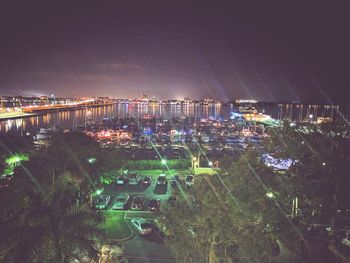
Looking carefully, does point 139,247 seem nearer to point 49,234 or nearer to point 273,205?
point 273,205

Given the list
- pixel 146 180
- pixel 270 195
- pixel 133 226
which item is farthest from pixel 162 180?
pixel 270 195

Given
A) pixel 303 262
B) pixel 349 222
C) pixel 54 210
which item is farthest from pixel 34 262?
pixel 349 222

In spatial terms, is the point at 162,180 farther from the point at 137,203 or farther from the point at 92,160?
the point at 92,160

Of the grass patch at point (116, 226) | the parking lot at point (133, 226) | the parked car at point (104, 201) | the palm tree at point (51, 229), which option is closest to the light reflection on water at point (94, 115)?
the parking lot at point (133, 226)

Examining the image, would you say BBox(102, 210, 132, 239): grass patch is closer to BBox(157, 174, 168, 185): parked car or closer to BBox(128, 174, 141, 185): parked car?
BBox(128, 174, 141, 185): parked car

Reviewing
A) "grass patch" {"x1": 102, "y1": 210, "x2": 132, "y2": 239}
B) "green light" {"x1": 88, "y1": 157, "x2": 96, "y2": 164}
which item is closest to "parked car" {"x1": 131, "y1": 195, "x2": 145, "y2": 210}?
"grass patch" {"x1": 102, "y1": 210, "x2": 132, "y2": 239}

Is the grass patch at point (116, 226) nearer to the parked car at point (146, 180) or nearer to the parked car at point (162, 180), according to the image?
the parked car at point (146, 180)
